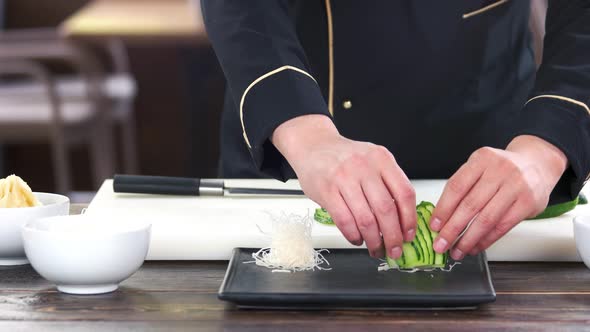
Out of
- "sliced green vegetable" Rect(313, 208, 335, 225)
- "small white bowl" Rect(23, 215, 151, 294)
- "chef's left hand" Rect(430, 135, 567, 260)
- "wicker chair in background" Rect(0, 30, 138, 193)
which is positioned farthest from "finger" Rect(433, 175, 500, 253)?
"wicker chair in background" Rect(0, 30, 138, 193)

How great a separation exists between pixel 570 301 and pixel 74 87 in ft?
11.4

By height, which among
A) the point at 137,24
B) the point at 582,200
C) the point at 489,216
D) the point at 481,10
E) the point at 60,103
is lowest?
the point at 60,103

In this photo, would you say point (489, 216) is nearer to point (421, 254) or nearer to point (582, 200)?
point (421, 254)

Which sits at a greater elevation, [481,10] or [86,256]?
[481,10]

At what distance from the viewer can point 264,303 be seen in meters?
1.09

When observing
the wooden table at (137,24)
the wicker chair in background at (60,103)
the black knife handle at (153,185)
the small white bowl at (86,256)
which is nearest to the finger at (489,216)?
the small white bowl at (86,256)

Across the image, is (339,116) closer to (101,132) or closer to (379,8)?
(379,8)

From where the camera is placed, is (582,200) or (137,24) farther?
(137,24)

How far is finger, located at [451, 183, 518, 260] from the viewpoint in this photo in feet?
3.92

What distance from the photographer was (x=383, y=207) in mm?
1146

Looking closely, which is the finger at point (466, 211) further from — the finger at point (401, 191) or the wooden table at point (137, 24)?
the wooden table at point (137, 24)

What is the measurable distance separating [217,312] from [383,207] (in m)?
0.21

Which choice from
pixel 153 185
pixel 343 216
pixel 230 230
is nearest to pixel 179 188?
pixel 153 185

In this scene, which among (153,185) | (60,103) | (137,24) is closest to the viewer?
(153,185)
